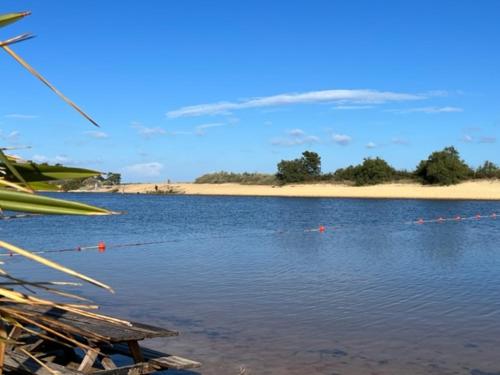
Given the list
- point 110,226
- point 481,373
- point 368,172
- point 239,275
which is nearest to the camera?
point 481,373

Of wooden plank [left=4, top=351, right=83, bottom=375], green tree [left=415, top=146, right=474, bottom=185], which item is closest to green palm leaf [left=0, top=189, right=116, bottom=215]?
wooden plank [left=4, top=351, right=83, bottom=375]

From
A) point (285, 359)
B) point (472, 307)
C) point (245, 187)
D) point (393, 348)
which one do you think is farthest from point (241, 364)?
point (245, 187)

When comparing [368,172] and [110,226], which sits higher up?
[368,172]

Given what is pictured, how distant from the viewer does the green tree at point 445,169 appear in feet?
232

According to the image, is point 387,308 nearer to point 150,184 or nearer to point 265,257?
point 265,257

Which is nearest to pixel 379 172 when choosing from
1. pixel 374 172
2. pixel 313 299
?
pixel 374 172

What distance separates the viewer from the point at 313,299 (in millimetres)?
11547

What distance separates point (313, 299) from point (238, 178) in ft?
315

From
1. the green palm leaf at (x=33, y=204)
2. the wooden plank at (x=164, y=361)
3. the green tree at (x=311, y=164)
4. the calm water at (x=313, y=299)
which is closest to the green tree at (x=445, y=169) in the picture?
the green tree at (x=311, y=164)

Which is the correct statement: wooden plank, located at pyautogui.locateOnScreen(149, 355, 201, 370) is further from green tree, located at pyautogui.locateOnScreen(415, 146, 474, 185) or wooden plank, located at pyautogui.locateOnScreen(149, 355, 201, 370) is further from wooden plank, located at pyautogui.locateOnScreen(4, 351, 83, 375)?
green tree, located at pyautogui.locateOnScreen(415, 146, 474, 185)

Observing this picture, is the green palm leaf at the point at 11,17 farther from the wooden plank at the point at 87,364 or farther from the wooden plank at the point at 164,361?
the wooden plank at the point at 164,361

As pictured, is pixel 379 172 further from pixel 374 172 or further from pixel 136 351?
pixel 136 351

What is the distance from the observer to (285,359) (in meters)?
7.50

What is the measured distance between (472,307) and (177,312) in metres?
5.18
